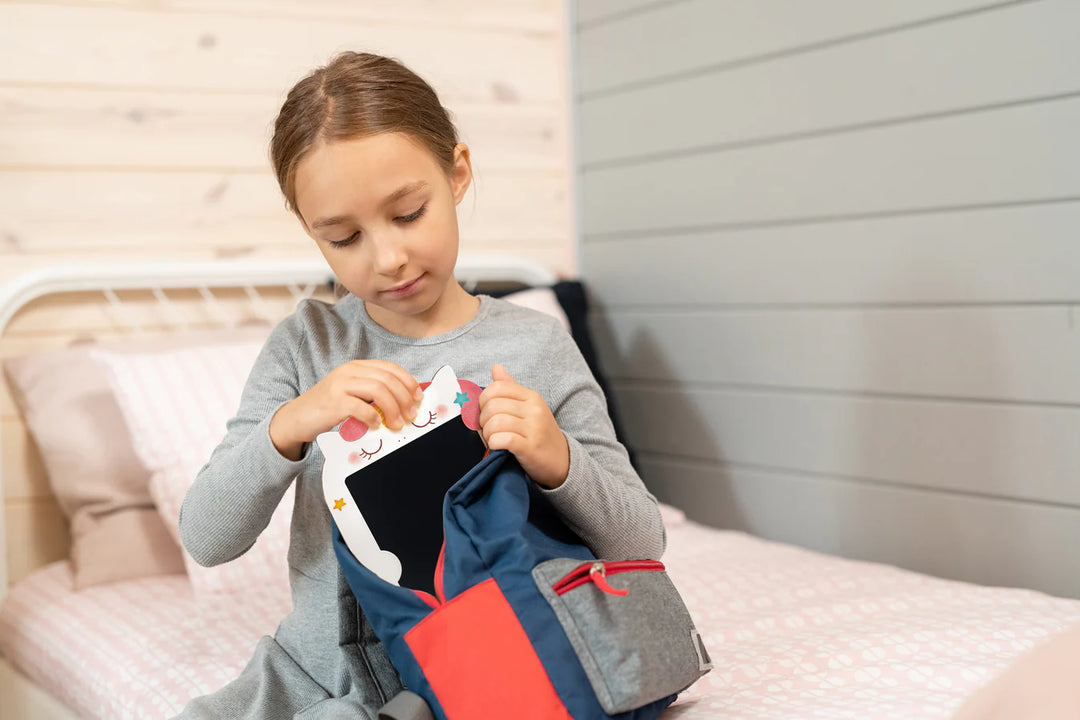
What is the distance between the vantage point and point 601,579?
86 cm

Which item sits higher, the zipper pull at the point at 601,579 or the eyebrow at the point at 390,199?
the eyebrow at the point at 390,199

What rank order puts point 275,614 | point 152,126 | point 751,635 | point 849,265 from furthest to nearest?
point 152,126 → point 849,265 → point 275,614 → point 751,635

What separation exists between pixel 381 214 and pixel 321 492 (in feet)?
0.96

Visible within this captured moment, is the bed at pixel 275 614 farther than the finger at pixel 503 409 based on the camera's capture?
Yes

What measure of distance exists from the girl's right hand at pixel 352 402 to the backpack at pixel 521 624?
3.5 inches

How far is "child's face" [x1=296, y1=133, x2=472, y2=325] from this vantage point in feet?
3.21

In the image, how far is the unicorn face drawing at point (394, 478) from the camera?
96 centimetres

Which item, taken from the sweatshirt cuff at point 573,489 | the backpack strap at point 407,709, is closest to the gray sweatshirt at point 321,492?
the sweatshirt cuff at point 573,489

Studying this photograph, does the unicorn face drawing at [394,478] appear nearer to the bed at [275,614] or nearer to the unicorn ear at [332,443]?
the unicorn ear at [332,443]

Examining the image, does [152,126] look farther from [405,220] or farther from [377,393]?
[377,393]

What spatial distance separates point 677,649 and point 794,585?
64 cm

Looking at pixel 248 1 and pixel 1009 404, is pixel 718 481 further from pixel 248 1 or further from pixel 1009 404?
pixel 248 1

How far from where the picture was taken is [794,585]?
4.81 ft

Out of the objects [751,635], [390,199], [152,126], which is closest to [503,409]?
[390,199]
